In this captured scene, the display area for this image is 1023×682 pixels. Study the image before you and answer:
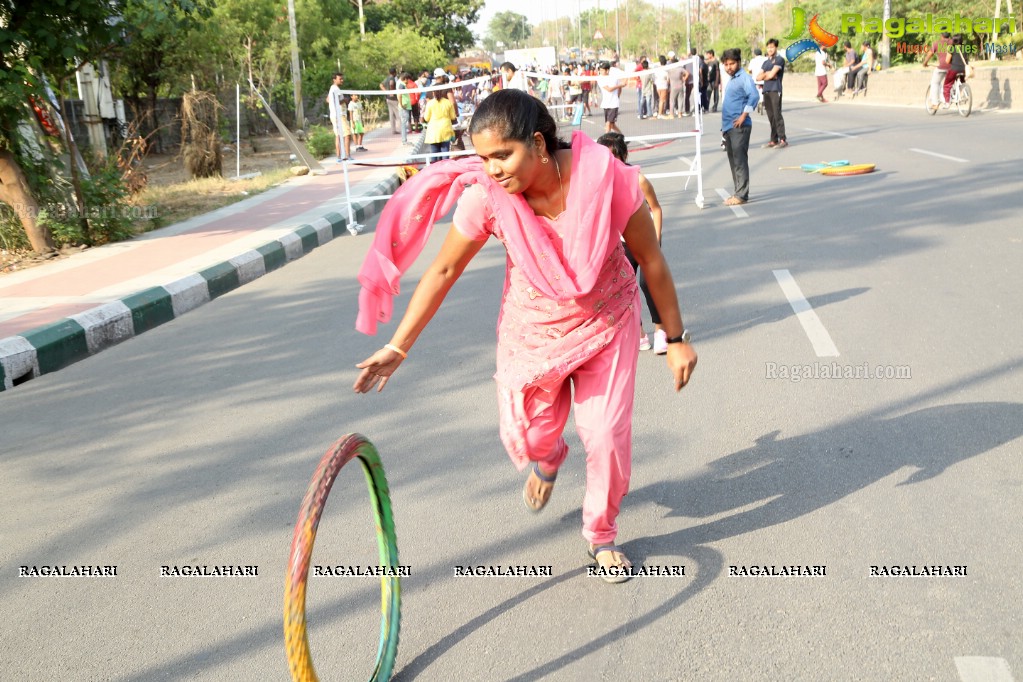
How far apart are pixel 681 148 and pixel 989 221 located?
33.6 ft

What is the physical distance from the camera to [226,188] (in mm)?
17062

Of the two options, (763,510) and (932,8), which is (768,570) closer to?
(763,510)

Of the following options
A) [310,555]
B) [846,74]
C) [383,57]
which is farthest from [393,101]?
[310,555]

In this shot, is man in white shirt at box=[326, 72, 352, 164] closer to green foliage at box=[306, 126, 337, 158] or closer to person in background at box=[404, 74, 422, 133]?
green foliage at box=[306, 126, 337, 158]

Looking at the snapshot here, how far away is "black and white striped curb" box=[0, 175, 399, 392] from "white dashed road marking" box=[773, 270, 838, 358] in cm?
465

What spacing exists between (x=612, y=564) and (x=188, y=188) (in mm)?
14852

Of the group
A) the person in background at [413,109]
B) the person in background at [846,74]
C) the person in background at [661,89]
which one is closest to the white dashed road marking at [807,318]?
the person in background at [413,109]

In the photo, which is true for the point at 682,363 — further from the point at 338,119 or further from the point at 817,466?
the point at 338,119

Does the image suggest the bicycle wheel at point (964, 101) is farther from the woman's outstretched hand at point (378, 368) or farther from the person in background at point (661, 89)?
the woman's outstretched hand at point (378, 368)

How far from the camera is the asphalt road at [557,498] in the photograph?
3051mm

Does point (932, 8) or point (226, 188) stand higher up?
point (932, 8)

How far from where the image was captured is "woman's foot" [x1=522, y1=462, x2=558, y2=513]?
374 cm

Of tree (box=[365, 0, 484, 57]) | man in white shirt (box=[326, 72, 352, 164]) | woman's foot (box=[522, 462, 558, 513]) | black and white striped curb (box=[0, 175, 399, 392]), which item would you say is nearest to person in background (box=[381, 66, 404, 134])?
man in white shirt (box=[326, 72, 352, 164])

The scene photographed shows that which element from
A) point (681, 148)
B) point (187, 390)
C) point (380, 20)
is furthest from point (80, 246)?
point (380, 20)
